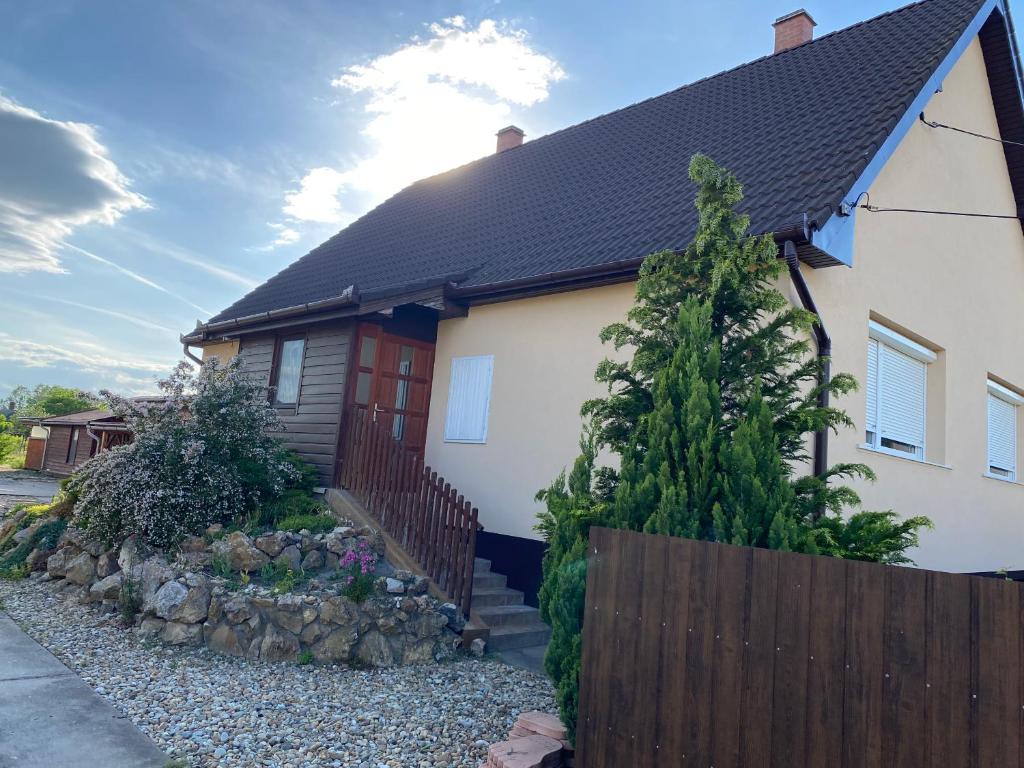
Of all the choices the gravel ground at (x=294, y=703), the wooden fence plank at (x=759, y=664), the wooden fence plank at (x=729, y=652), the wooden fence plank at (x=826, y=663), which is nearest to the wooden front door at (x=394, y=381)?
the gravel ground at (x=294, y=703)

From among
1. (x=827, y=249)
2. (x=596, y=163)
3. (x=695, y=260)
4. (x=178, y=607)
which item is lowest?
(x=178, y=607)

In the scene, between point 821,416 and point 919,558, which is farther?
point 919,558

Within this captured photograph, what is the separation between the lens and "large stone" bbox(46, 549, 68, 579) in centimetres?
781

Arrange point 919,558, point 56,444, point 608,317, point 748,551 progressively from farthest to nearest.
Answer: point 56,444
point 919,558
point 608,317
point 748,551

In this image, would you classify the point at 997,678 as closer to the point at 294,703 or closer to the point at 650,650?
the point at 650,650

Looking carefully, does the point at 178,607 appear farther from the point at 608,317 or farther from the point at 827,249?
the point at 827,249

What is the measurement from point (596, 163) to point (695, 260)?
730 centimetres

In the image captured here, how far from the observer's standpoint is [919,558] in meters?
7.52

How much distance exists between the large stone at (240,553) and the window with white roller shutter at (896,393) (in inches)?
251

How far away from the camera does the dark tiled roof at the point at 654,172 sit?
7039 millimetres

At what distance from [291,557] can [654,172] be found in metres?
6.94

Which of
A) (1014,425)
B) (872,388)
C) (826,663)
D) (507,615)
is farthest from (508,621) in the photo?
(1014,425)

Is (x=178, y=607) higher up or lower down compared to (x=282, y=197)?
lower down

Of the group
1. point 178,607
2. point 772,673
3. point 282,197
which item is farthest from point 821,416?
point 282,197
